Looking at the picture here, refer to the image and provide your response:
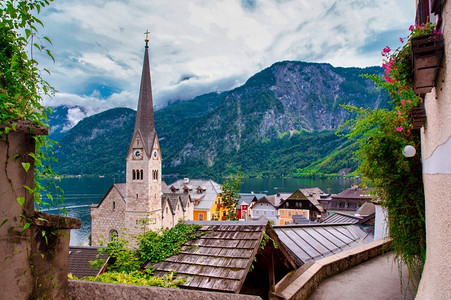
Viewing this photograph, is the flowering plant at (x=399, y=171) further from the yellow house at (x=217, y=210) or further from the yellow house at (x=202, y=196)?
the yellow house at (x=217, y=210)

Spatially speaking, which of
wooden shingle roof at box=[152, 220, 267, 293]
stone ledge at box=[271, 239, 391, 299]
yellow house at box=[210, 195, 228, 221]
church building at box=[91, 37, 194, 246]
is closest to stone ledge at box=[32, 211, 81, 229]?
wooden shingle roof at box=[152, 220, 267, 293]

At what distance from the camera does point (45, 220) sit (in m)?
1.92

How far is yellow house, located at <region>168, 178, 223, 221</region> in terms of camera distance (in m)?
44.2

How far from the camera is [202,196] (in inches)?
1854

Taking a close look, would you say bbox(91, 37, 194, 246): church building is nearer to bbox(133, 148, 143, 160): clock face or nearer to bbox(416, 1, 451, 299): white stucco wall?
bbox(133, 148, 143, 160): clock face

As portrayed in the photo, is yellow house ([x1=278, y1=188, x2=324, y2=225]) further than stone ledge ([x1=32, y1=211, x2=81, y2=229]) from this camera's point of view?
Yes

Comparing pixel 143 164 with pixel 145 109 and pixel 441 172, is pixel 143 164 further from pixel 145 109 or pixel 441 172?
pixel 441 172

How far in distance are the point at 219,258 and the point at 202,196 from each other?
1727 inches

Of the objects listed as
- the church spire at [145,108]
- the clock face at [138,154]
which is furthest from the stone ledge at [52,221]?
the clock face at [138,154]

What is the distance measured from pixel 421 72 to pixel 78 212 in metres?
73.5

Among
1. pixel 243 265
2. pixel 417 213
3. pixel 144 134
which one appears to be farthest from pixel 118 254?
pixel 144 134

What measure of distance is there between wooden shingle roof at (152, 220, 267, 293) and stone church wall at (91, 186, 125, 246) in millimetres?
27116

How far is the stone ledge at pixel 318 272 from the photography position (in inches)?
190

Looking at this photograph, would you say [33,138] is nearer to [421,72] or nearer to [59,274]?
[59,274]
